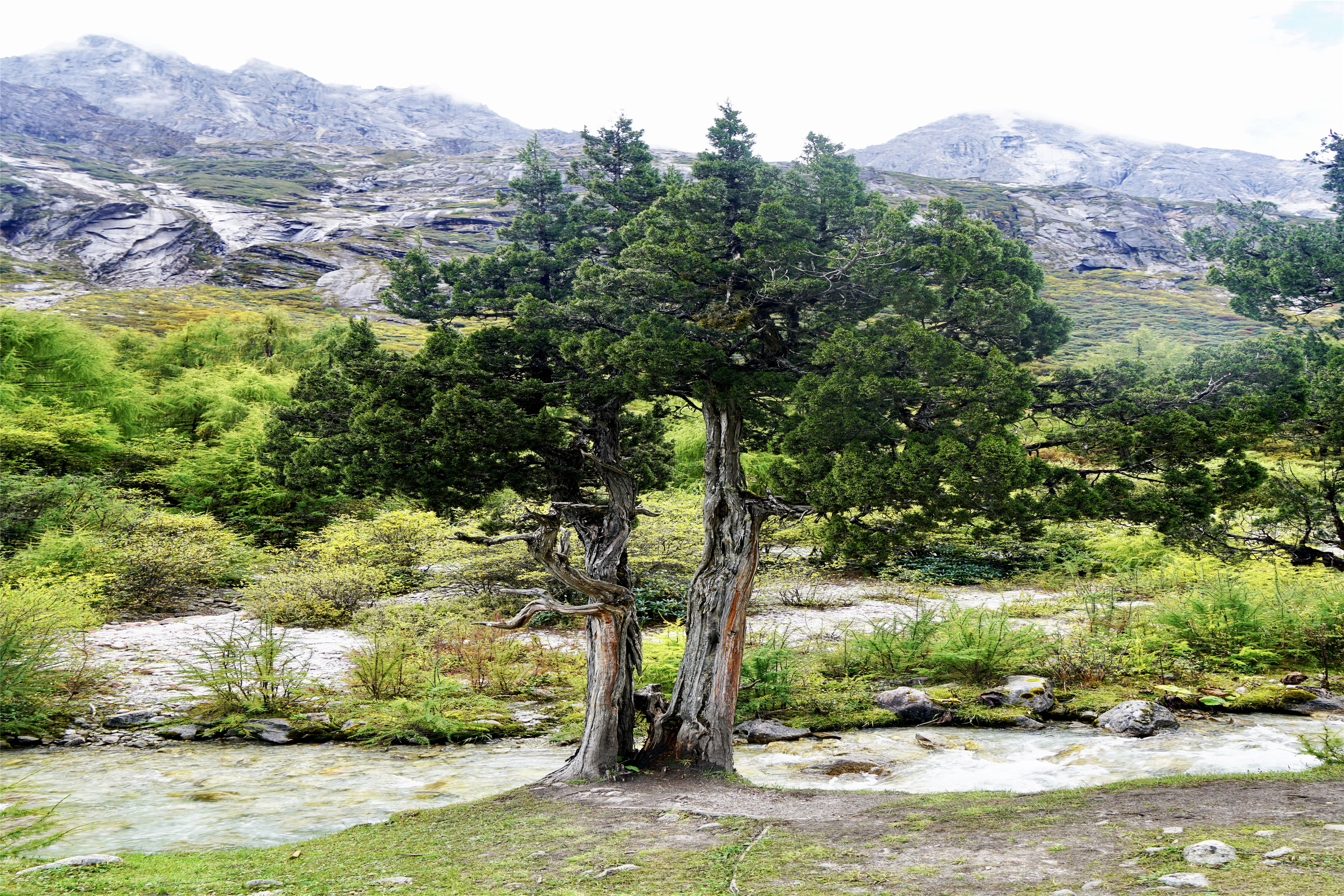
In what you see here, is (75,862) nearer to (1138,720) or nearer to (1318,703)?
(1138,720)

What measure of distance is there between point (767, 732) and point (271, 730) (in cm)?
685

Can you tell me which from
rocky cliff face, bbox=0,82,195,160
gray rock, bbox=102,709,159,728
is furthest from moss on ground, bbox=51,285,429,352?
rocky cliff face, bbox=0,82,195,160

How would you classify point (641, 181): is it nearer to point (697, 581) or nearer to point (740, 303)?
point (740, 303)

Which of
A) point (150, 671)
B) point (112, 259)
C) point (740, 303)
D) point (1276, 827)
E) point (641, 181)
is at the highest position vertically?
point (112, 259)

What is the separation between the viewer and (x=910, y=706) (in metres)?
10.1

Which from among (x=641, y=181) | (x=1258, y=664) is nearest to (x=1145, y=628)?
(x=1258, y=664)

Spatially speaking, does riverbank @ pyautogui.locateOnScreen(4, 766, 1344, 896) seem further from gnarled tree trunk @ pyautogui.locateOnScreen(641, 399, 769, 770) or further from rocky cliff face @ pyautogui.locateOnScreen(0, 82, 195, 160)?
rocky cliff face @ pyautogui.locateOnScreen(0, 82, 195, 160)

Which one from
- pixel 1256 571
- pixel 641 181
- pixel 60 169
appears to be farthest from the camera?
pixel 60 169

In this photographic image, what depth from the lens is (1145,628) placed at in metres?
11.9

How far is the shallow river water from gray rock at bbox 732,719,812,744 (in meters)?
0.26

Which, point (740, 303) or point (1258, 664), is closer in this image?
point (740, 303)

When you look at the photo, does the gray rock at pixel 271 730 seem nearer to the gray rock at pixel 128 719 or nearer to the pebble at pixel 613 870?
the gray rock at pixel 128 719

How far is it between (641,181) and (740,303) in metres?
3.33

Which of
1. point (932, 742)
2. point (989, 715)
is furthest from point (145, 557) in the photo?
point (989, 715)
